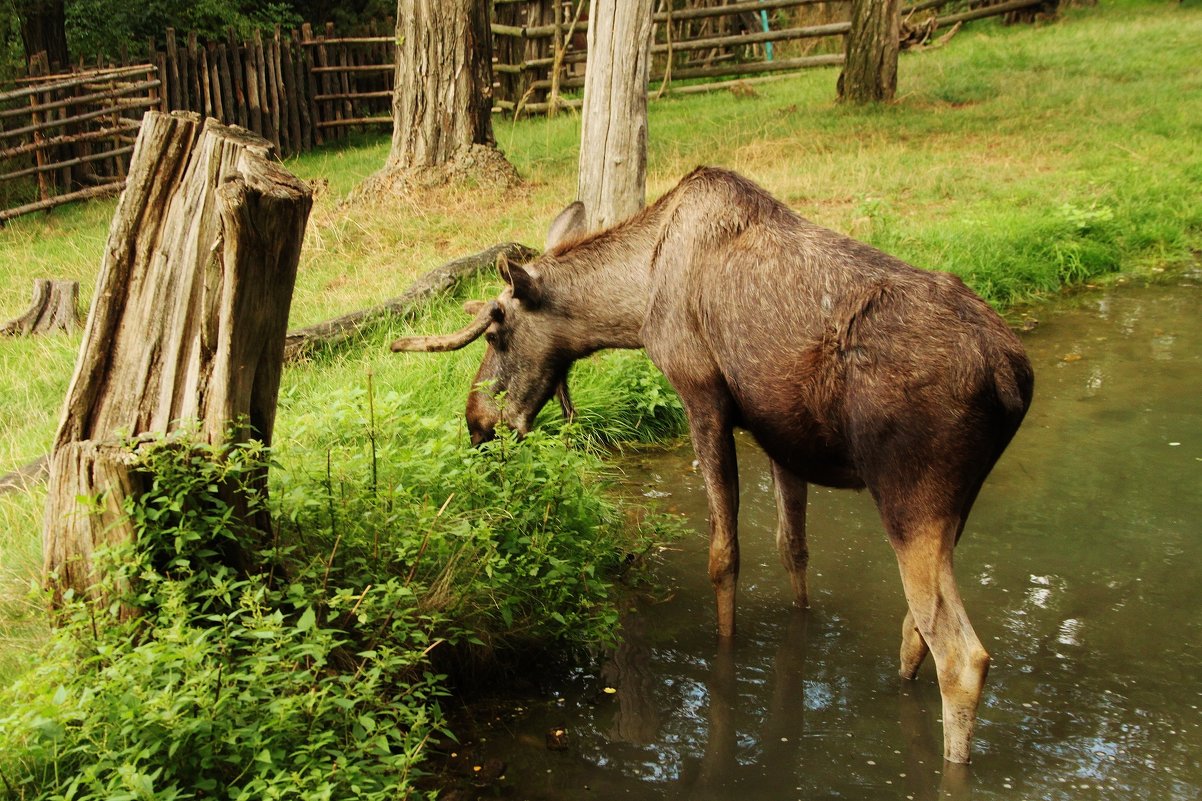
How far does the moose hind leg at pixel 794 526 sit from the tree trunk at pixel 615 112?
3.64 m

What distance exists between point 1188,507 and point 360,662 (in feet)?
15.0

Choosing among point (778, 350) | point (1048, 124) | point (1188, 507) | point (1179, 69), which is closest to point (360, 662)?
point (778, 350)

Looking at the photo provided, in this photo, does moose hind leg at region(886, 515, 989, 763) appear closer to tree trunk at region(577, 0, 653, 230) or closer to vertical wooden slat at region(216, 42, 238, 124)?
tree trunk at region(577, 0, 653, 230)

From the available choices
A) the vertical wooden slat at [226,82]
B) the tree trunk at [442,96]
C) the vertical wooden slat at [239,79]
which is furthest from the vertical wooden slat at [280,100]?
the tree trunk at [442,96]

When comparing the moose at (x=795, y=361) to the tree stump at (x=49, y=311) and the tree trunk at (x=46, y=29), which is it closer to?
the tree stump at (x=49, y=311)

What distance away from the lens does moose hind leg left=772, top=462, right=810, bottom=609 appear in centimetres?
550

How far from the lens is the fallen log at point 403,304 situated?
7859 millimetres

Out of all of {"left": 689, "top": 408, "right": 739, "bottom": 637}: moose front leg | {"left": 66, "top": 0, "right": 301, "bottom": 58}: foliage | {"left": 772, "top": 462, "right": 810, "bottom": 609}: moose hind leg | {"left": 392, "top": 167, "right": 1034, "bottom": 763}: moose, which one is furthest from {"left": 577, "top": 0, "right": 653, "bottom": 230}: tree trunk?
{"left": 66, "top": 0, "right": 301, "bottom": 58}: foliage

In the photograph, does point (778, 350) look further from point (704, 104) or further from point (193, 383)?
point (704, 104)

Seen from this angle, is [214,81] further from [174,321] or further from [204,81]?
[174,321]

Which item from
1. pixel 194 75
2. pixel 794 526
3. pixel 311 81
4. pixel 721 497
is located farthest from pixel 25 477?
pixel 311 81

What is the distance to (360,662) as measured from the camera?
173 inches

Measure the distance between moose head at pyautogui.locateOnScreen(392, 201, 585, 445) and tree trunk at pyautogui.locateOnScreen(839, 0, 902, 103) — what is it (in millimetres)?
11483

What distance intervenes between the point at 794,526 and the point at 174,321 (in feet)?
9.71
